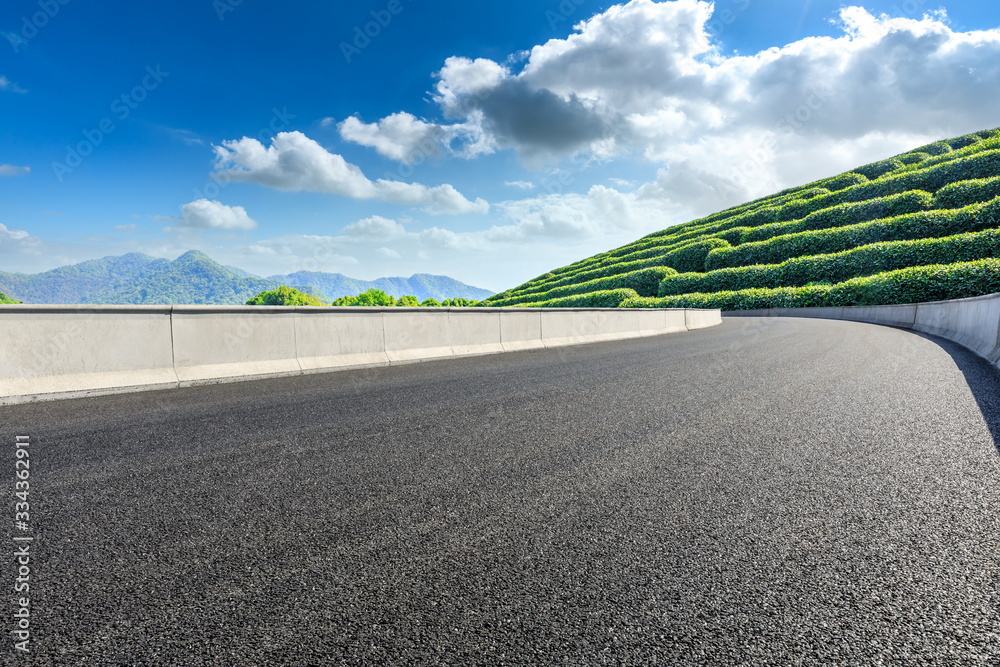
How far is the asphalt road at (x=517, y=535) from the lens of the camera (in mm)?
1869

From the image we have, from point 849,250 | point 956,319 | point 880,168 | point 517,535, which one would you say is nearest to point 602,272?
point 849,250

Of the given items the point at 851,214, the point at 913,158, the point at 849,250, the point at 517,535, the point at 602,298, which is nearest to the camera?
the point at 517,535

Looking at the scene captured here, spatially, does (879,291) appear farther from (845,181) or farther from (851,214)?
(845,181)

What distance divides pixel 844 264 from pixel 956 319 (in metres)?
22.5

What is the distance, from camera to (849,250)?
34500mm

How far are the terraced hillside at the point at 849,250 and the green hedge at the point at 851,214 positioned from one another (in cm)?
8

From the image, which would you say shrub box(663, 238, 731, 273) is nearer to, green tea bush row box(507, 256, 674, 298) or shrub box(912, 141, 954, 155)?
green tea bush row box(507, 256, 674, 298)

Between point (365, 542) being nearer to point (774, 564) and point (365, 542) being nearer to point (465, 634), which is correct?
point (465, 634)

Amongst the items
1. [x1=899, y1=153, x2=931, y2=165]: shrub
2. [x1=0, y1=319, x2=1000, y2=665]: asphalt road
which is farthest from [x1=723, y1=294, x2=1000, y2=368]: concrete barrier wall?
[x1=899, y1=153, x2=931, y2=165]: shrub

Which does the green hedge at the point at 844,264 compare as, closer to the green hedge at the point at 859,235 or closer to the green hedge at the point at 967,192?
the green hedge at the point at 859,235

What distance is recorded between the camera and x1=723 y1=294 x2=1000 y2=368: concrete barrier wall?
995 cm

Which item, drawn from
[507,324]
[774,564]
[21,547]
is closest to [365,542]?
[21,547]

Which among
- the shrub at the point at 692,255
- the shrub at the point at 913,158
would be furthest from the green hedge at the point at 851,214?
the shrub at the point at 913,158

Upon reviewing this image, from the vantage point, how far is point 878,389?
21.4ft
